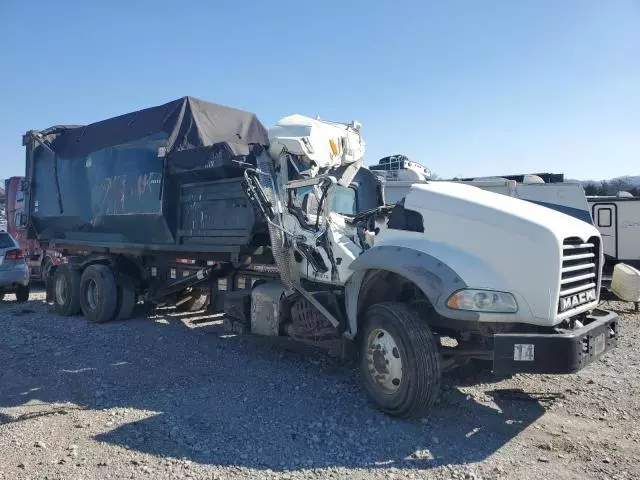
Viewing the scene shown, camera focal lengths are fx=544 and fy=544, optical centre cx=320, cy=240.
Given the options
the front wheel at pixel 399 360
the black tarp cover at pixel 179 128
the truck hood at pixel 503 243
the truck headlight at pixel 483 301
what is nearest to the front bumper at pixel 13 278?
the black tarp cover at pixel 179 128

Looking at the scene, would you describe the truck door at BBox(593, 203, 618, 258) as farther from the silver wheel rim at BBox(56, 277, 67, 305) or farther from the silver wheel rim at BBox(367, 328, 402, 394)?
the silver wheel rim at BBox(56, 277, 67, 305)

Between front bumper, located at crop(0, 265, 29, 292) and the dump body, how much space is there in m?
1.18

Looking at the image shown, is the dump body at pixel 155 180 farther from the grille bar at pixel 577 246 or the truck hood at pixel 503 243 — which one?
the grille bar at pixel 577 246

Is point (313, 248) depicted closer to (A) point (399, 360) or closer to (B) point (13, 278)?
(A) point (399, 360)

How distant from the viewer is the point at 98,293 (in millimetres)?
9266

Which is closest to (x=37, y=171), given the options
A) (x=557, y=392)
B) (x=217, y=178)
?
(x=217, y=178)

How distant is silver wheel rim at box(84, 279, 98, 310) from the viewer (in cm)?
940

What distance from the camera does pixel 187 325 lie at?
8844mm

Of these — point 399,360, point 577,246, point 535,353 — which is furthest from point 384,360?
point 577,246

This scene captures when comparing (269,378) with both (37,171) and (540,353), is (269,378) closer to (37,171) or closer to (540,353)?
(540,353)

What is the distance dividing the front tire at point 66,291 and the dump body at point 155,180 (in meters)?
0.62

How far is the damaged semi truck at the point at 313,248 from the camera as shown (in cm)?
432

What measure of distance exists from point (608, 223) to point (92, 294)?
1164cm

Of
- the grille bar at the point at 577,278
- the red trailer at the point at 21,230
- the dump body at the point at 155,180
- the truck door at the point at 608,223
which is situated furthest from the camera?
the red trailer at the point at 21,230
